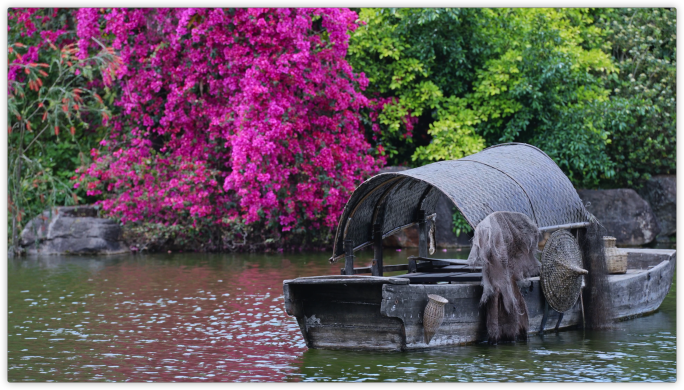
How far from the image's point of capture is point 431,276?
11469 millimetres

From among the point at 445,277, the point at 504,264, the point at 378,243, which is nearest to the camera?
the point at 504,264

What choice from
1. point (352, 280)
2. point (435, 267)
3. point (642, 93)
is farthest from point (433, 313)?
point (642, 93)

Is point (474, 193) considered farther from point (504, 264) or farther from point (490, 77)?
point (490, 77)

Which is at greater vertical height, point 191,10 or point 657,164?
point 191,10

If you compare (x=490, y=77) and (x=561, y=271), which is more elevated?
(x=490, y=77)

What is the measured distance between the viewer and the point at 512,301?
1021 cm

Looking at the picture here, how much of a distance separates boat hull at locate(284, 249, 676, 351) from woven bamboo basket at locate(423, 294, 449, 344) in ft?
0.31

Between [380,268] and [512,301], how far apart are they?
2.31 m

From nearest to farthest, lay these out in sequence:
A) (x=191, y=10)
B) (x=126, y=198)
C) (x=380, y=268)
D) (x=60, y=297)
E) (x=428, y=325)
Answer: (x=428, y=325) → (x=380, y=268) → (x=60, y=297) → (x=191, y=10) → (x=126, y=198)

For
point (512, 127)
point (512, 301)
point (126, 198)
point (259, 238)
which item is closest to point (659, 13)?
point (512, 127)

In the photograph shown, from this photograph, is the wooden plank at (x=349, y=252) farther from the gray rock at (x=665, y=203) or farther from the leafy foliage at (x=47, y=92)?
the gray rock at (x=665, y=203)

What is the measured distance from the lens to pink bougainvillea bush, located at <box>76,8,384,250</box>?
64.9ft

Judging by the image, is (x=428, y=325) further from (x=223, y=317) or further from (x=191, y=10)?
(x=191, y=10)

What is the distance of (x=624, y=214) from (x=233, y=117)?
9.67 metres
